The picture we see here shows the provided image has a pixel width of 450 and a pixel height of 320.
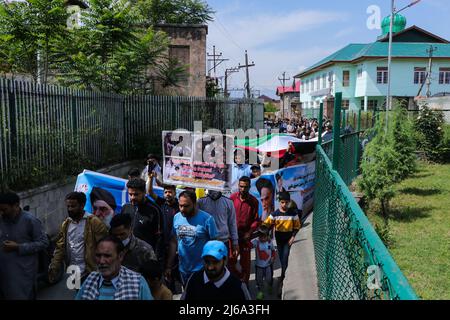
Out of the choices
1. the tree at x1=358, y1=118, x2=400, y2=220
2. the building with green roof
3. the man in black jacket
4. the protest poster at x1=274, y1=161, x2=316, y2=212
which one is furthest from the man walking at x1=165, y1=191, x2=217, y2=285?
the building with green roof

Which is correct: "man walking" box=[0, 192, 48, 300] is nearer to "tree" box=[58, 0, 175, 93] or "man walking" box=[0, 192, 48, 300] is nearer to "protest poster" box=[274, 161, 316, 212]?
"protest poster" box=[274, 161, 316, 212]

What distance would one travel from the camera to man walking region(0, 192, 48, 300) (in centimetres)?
443

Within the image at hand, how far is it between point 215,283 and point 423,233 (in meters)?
6.38

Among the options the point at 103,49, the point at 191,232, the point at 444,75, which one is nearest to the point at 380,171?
the point at 191,232

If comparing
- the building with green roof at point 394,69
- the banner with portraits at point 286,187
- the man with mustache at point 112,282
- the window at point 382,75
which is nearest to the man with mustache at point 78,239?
the man with mustache at point 112,282

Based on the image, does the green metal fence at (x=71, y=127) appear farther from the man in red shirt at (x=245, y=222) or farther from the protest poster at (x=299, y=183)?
the protest poster at (x=299, y=183)

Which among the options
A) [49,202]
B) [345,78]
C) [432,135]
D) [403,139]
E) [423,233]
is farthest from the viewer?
[345,78]

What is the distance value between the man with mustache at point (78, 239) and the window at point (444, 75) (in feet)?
157

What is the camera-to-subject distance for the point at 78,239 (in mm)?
4512

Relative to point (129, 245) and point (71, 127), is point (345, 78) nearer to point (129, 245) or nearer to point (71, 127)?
point (71, 127)

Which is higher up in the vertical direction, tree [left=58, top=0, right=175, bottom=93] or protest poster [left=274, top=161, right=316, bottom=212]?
tree [left=58, top=0, right=175, bottom=93]

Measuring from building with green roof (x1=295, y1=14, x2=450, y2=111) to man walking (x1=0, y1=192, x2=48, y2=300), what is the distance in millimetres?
37724

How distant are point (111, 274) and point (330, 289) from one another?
191 cm

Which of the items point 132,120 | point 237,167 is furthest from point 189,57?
point 237,167
